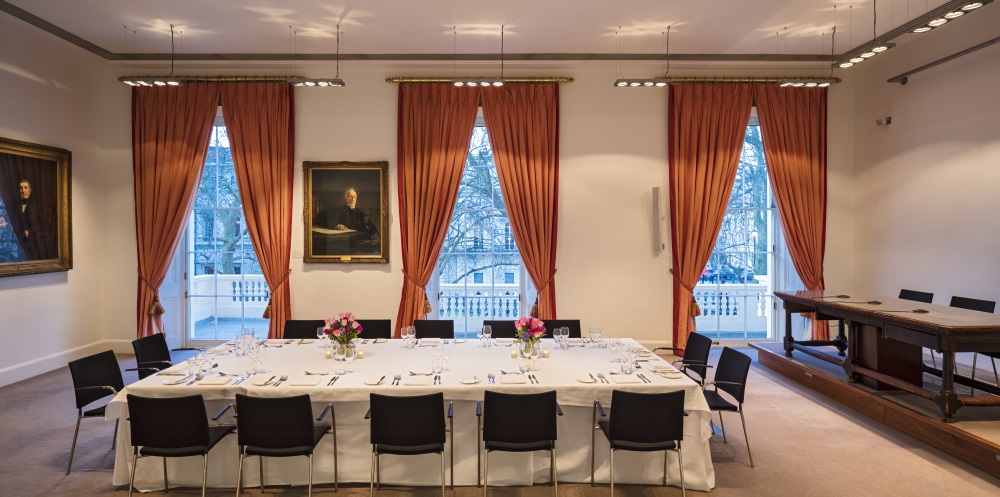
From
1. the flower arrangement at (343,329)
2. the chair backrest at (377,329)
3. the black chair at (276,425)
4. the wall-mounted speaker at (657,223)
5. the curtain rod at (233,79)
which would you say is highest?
the curtain rod at (233,79)

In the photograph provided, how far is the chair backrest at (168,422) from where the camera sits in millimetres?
3420

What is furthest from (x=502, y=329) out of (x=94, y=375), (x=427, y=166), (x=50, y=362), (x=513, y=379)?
(x=50, y=362)

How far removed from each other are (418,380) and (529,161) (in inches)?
177

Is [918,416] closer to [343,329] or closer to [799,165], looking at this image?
[799,165]

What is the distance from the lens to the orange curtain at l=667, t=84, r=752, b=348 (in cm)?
786

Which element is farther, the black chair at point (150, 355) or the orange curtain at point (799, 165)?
the orange curtain at point (799, 165)

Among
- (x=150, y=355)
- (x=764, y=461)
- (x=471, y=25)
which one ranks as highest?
(x=471, y=25)

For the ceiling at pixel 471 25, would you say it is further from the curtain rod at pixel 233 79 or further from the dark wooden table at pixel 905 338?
the dark wooden table at pixel 905 338

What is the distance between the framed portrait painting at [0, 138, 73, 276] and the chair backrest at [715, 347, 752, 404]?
7.56 metres

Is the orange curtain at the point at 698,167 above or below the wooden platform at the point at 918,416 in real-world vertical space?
above

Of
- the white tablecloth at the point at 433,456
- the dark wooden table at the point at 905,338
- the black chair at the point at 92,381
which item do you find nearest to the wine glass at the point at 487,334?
the white tablecloth at the point at 433,456

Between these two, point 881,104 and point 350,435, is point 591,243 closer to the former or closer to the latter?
point 881,104

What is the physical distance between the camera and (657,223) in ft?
25.8

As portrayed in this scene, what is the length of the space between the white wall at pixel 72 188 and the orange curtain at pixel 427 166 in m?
4.18
